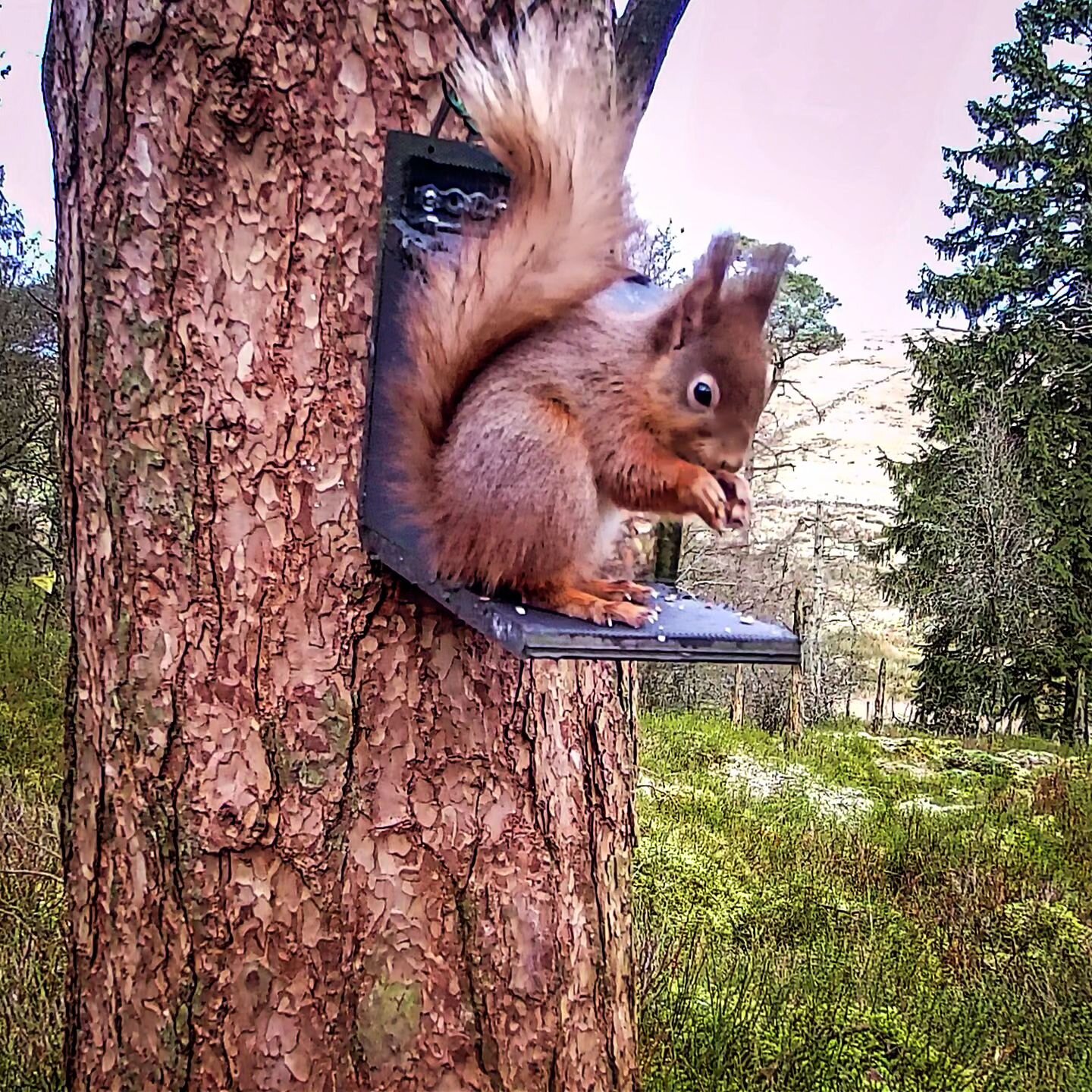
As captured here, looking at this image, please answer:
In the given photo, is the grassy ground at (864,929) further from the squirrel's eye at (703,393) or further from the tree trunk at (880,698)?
the tree trunk at (880,698)

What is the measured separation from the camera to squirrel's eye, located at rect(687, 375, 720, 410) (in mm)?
665

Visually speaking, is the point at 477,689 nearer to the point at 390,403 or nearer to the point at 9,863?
the point at 390,403

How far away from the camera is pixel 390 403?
798 mm

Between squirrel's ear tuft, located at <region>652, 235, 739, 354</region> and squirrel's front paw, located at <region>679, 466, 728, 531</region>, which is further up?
squirrel's ear tuft, located at <region>652, 235, 739, 354</region>

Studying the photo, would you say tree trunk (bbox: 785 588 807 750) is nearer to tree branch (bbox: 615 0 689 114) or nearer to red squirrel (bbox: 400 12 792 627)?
tree branch (bbox: 615 0 689 114)

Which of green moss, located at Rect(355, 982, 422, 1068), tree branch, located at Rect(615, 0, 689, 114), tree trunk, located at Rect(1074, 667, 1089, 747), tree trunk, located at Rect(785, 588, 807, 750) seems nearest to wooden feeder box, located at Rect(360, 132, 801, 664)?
tree branch, located at Rect(615, 0, 689, 114)

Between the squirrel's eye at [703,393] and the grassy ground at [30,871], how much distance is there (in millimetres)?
1471

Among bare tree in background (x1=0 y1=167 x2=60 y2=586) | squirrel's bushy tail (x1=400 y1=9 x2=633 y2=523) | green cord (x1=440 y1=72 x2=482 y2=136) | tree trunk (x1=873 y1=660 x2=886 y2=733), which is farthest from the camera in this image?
tree trunk (x1=873 y1=660 x2=886 y2=733)

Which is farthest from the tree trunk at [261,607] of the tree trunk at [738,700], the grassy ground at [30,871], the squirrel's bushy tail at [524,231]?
the tree trunk at [738,700]

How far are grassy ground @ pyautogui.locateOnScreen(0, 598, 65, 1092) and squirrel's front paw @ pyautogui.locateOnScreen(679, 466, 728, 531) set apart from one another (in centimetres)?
143

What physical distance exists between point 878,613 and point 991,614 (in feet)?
4.22

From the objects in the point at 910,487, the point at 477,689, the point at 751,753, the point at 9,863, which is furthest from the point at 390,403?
the point at 910,487

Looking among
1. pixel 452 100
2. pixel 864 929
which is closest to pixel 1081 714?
pixel 864 929

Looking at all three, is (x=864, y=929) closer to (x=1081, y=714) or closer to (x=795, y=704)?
(x=795, y=704)
